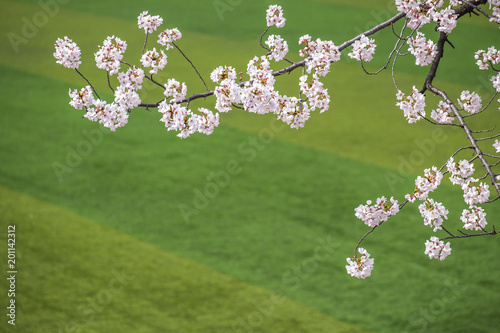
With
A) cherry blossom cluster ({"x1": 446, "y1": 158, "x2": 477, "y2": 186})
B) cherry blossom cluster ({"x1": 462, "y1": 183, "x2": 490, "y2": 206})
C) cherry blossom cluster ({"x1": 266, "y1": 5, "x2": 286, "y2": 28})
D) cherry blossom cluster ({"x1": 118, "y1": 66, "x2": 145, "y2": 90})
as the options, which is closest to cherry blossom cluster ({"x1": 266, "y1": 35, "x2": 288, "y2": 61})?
cherry blossom cluster ({"x1": 266, "y1": 5, "x2": 286, "y2": 28})

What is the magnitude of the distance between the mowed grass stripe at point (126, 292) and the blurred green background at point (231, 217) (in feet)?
0.05

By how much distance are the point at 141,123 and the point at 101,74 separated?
2057 mm

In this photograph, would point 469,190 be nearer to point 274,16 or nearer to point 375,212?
point 375,212

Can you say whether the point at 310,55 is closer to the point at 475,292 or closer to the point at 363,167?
the point at 475,292

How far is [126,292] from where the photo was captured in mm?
5172

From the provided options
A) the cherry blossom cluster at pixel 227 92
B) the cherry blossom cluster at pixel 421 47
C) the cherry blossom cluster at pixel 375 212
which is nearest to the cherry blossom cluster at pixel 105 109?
the cherry blossom cluster at pixel 227 92

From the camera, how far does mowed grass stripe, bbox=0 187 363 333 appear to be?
480cm

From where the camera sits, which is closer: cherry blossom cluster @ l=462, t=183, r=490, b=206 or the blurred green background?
cherry blossom cluster @ l=462, t=183, r=490, b=206

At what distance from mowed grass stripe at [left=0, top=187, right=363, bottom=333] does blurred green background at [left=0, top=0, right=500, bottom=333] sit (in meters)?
0.01

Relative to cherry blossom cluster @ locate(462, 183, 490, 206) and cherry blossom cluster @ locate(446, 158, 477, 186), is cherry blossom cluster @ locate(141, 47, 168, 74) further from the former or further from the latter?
cherry blossom cluster @ locate(462, 183, 490, 206)

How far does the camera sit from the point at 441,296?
5.10 metres

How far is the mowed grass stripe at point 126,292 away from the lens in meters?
4.80

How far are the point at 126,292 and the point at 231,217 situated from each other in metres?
1.39

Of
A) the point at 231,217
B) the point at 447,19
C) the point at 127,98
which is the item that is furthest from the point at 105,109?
the point at 231,217
